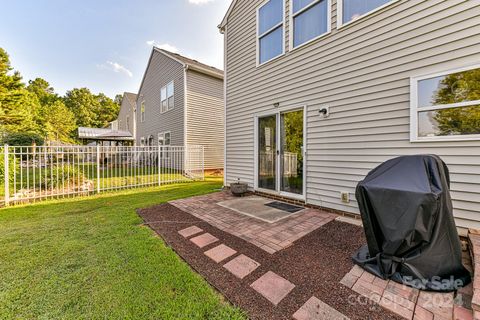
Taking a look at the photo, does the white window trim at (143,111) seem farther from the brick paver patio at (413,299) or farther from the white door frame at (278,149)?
the brick paver patio at (413,299)

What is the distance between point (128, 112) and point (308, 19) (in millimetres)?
20899

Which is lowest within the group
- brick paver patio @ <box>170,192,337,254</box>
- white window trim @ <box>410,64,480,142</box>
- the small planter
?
brick paver patio @ <box>170,192,337,254</box>

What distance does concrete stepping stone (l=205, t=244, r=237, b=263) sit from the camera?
249 centimetres

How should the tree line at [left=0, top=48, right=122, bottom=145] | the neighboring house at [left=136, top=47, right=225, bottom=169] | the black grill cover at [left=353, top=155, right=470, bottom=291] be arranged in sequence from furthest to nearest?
the tree line at [left=0, top=48, right=122, bottom=145] < the neighboring house at [left=136, top=47, right=225, bottom=169] < the black grill cover at [left=353, top=155, right=470, bottom=291]

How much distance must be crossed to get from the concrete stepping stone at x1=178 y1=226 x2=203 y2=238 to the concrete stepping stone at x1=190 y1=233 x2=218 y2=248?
0.17 meters

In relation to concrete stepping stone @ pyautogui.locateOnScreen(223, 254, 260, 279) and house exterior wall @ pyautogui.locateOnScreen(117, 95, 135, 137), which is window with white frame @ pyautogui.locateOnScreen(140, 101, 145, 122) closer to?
house exterior wall @ pyautogui.locateOnScreen(117, 95, 135, 137)

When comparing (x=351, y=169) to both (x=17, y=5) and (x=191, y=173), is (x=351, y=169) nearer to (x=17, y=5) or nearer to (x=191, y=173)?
(x=191, y=173)

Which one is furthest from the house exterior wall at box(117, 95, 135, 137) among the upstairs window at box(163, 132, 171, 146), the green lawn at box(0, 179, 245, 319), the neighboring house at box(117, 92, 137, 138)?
the green lawn at box(0, 179, 245, 319)

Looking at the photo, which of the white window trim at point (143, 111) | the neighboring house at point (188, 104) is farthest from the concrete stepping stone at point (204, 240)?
the white window trim at point (143, 111)

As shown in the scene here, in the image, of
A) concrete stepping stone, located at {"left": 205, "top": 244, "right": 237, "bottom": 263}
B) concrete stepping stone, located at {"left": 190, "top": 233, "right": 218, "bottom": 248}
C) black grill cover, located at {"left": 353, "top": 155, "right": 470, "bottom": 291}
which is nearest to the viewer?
black grill cover, located at {"left": 353, "top": 155, "right": 470, "bottom": 291}

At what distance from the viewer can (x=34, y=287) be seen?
77.7 inches

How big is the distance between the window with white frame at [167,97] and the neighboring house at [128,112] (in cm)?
797

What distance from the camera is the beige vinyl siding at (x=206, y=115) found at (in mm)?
10664

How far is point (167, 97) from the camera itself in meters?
12.3
